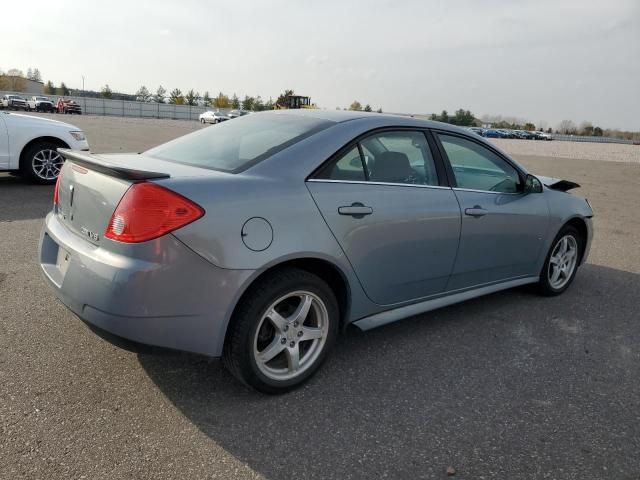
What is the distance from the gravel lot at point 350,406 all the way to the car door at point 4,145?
4.93 m

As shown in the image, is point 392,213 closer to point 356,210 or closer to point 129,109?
point 356,210

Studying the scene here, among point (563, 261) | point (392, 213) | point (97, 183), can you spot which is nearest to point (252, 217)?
point (97, 183)

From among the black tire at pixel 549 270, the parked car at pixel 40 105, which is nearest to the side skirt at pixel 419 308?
the black tire at pixel 549 270

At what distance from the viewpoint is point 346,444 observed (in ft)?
8.08

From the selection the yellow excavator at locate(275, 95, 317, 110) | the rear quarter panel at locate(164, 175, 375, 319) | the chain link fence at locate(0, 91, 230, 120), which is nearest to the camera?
the rear quarter panel at locate(164, 175, 375, 319)

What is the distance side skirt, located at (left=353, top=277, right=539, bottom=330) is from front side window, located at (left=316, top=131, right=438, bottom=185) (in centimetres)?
82

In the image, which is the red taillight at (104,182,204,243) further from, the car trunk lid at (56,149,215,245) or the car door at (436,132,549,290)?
the car door at (436,132,549,290)

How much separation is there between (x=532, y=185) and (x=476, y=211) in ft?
2.87

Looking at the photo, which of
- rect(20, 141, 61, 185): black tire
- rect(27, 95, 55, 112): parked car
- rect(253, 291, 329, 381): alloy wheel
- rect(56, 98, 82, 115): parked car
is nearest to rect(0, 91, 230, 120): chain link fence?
rect(27, 95, 55, 112): parked car

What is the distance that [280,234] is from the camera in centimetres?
264

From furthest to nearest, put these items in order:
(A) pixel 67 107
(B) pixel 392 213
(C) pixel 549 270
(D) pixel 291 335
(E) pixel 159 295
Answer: (A) pixel 67 107
(C) pixel 549 270
(B) pixel 392 213
(D) pixel 291 335
(E) pixel 159 295

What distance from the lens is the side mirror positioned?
13.9 feet

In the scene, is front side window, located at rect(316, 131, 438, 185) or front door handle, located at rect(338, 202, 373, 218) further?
front side window, located at rect(316, 131, 438, 185)

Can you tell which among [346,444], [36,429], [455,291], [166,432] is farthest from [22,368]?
[455,291]
